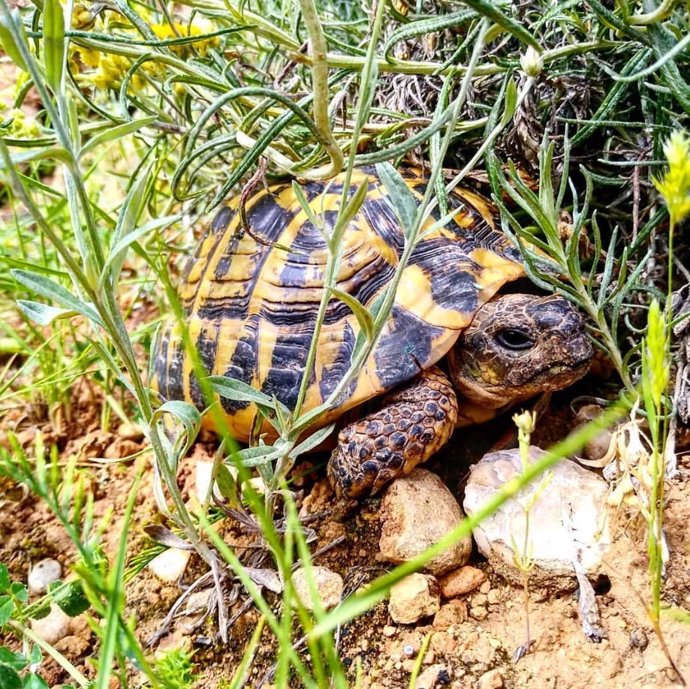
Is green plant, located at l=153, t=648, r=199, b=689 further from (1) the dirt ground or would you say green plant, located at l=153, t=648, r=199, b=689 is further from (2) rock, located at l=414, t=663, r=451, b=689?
(2) rock, located at l=414, t=663, r=451, b=689

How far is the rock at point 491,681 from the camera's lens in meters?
1.20

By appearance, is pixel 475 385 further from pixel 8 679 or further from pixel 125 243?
pixel 8 679

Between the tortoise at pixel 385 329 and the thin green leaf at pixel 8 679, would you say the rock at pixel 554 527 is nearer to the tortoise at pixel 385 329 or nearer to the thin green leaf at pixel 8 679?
the tortoise at pixel 385 329

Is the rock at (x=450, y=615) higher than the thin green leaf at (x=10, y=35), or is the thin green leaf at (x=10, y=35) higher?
the thin green leaf at (x=10, y=35)

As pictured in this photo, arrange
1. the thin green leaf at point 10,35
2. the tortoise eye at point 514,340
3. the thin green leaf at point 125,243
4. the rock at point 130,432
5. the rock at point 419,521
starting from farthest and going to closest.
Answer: the rock at point 130,432 < the tortoise eye at point 514,340 < the rock at point 419,521 < the thin green leaf at point 125,243 < the thin green leaf at point 10,35

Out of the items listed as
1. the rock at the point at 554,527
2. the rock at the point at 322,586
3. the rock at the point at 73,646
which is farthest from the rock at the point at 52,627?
the rock at the point at 554,527

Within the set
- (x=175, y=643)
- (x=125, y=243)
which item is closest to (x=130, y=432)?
(x=175, y=643)

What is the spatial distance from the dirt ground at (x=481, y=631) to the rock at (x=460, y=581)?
0.06ft

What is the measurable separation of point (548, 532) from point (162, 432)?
2.83 ft

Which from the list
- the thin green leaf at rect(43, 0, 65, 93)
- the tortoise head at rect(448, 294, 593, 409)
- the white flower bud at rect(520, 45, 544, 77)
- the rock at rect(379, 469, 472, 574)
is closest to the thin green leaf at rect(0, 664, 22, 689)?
the rock at rect(379, 469, 472, 574)

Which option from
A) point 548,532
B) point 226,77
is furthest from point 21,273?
point 548,532

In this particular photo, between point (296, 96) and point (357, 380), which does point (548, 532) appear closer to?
point (357, 380)

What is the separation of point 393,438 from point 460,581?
1.25ft

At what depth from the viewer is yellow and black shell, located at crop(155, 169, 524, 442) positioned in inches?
68.6
